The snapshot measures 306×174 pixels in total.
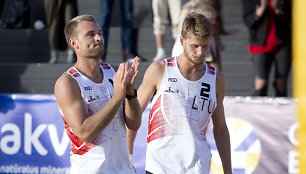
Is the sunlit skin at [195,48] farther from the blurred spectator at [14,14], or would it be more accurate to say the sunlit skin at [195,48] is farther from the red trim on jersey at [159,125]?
the blurred spectator at [14,14]

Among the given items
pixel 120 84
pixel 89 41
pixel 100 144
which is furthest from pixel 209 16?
pixel 120 84

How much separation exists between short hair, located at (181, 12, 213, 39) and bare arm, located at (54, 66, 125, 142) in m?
0.84

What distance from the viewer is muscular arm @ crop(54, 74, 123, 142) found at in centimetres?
Result: 402

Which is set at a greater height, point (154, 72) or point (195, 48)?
point (195, 48)

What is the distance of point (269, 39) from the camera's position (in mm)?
8797

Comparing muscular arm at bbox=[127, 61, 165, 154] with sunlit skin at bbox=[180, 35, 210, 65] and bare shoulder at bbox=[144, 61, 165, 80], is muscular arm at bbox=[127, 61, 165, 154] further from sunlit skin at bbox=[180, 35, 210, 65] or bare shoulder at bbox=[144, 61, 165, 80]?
sunlit skin at bbox=[180, 35, 210, 65]

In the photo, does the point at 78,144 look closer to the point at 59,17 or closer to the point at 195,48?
the point at 195,48

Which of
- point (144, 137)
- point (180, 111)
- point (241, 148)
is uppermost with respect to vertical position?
point (180, 111)

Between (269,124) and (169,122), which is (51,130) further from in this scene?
(169,122)

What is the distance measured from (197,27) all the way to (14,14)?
7636 mm

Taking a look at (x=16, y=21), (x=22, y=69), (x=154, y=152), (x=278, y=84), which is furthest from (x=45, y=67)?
(x=154, y=152)

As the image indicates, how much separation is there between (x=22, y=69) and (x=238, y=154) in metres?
4.47

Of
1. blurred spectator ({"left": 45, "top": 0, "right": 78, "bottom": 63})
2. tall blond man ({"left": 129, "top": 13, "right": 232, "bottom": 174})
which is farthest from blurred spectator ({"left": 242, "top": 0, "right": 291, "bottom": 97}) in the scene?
tall blond man ({"left": 129, "top": 13, "right": 232, "bottom": 174})

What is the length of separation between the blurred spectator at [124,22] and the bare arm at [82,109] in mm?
5728
